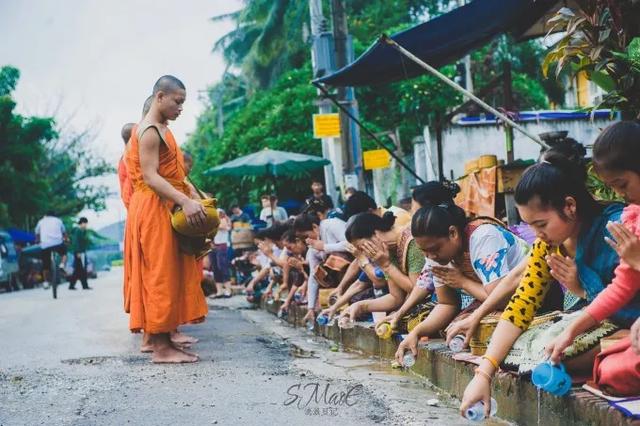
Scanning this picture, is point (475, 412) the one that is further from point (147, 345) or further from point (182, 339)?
point (182, 339)

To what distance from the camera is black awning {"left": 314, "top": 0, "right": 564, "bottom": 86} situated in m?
7.24

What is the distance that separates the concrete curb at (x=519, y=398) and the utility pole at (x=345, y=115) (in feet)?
22.6

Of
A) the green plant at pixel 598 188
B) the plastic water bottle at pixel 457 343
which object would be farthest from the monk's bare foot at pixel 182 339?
the green plant at pixel 598 188

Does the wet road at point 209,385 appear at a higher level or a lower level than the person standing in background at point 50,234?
lower

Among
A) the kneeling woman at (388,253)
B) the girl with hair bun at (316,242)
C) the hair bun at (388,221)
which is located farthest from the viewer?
the girl with hair bun at (316,242)

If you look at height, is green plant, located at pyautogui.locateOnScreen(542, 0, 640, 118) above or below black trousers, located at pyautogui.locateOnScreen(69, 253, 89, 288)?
above

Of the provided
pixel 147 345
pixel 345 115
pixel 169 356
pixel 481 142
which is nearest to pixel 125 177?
pixel 147 345

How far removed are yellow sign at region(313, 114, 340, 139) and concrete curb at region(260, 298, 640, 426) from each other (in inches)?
259

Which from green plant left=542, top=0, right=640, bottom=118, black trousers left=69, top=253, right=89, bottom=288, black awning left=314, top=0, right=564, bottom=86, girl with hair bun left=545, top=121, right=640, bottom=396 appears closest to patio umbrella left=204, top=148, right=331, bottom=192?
black trousers left=69, top=253, right=89, bottom=288

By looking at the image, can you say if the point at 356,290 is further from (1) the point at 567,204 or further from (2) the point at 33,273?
(2) the point at 33,273

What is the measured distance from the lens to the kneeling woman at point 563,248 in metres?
3.46

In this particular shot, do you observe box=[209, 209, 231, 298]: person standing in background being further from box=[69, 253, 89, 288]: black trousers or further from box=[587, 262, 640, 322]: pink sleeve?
box=[587, 262, 640, 322]: pink sleeve

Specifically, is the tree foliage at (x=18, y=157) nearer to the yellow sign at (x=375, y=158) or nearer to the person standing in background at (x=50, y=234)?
the person standing in background at (x=50, y=234)

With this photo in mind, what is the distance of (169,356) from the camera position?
606cm
